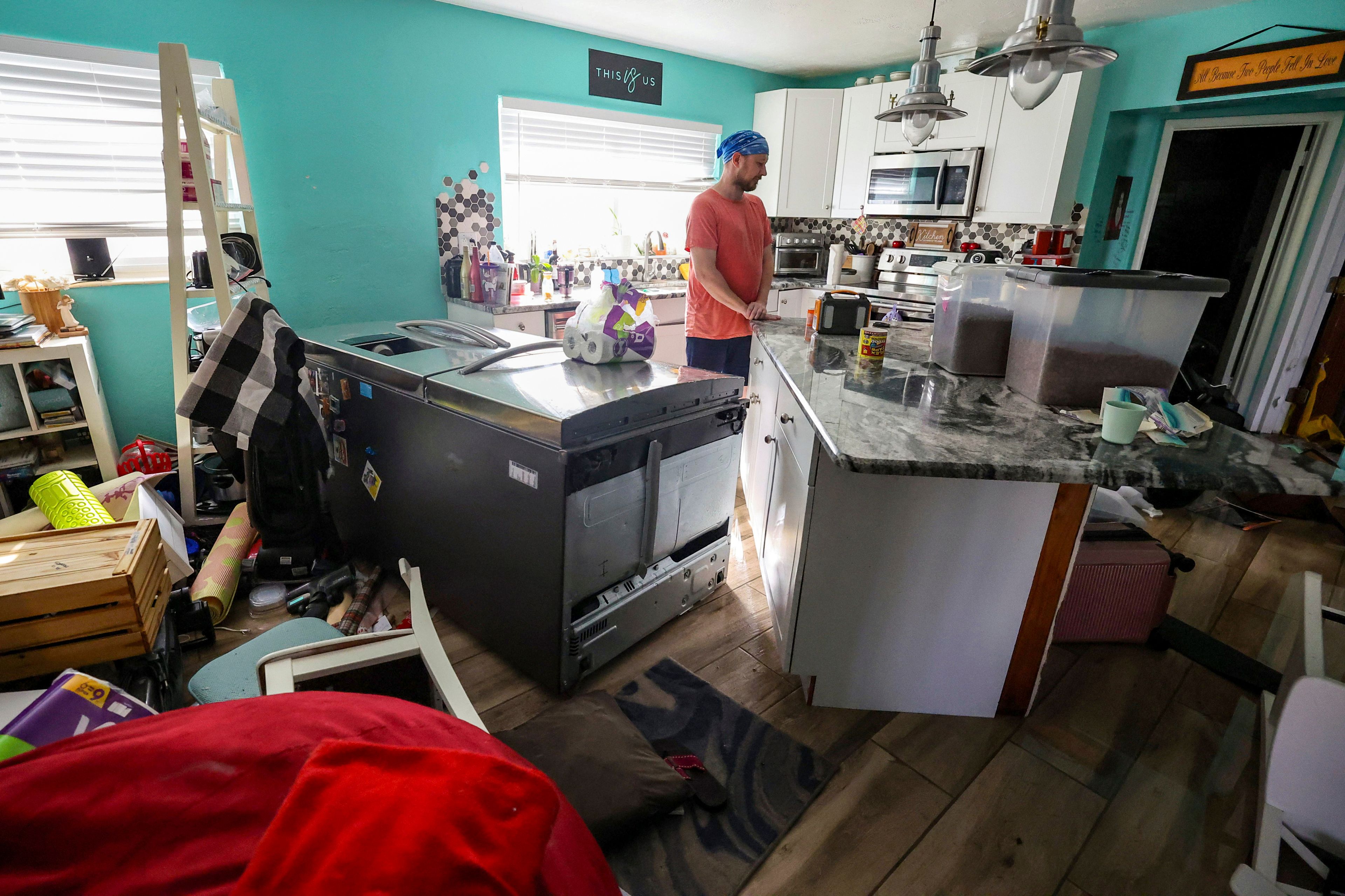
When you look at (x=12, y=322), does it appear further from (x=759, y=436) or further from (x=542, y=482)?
(x=759, y=436)

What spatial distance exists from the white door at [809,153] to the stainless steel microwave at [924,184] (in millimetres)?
364

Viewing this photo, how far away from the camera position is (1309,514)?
311 centimetres

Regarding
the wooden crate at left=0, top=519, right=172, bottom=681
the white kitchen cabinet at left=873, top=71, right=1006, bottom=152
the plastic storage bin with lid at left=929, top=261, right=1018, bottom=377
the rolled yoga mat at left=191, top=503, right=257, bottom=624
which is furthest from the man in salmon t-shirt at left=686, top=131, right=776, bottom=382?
the wooden crate at left=0, top=519, right=172, bottom=681

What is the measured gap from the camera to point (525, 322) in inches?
137

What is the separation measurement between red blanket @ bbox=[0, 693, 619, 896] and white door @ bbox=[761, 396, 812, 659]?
1.13 meters

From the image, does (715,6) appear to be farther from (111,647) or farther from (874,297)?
(111,647)

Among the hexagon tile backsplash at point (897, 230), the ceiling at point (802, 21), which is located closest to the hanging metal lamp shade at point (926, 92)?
the ceiling at point (802, 21)

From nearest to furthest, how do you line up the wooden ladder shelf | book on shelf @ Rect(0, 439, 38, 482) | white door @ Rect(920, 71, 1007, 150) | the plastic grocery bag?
the plastic grocery bag → the wooden ladder shelf → book on shelf @ Rect(0, 439, 38, 482) → white door @ Rect(920, 71, 1007, 150)

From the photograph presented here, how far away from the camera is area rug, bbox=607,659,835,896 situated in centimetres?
135

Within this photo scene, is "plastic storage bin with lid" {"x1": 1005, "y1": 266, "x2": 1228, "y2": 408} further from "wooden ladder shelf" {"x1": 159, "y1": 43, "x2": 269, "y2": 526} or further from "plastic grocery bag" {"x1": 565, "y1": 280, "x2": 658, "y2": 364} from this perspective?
"wooden ladder shelf" {"x1": 159, "y1": 43, "x2": 269, "y2": 526}

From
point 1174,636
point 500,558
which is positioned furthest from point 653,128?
point 1174,636

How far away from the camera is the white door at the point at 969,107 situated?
12.7ft

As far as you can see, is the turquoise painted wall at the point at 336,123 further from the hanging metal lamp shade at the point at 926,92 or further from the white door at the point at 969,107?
the hanging metal lamp shade at the point at 926,92

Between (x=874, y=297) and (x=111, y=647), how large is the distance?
4.32 metres
